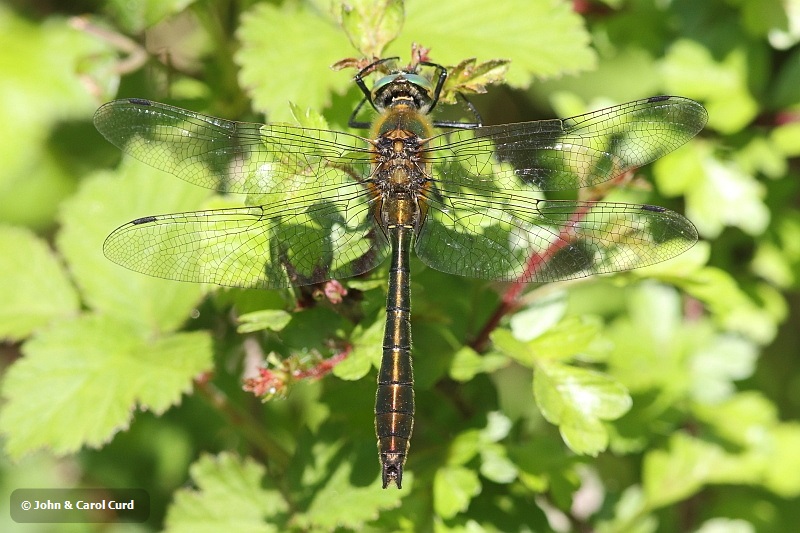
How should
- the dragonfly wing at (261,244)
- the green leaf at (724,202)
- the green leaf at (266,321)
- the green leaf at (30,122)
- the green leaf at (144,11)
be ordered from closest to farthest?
1. the green leaf at (266,321)
2. the dragonfly wing at (261,244)
3. the green leaf at (144,11)
4. the green leaf at (724,202)
5. the green leaf at (30,122)

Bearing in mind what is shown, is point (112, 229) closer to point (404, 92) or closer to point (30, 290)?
point (30, 290)

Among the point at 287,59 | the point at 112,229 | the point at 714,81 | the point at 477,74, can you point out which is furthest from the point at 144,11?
the point at 714,81

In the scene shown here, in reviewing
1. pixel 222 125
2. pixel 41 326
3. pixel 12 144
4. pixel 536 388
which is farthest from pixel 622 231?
pixel 12 144

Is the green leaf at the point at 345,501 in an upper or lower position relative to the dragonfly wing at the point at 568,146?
lower

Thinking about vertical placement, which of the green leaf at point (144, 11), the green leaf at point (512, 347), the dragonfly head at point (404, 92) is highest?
the green leaf at point (144, 11)

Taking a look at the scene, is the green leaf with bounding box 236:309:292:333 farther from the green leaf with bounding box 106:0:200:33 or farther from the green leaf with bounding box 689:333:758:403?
the green leaf with bounding box 689:333:758:403

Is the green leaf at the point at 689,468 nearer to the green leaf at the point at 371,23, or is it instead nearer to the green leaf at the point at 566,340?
the green leaf at the point at 566,340

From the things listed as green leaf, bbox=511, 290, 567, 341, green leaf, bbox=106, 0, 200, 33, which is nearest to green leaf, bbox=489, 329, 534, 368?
green leaf, bbox=511, 290, 567, 341

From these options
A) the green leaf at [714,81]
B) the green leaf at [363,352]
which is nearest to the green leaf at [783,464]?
the green leaf at [714,81]
